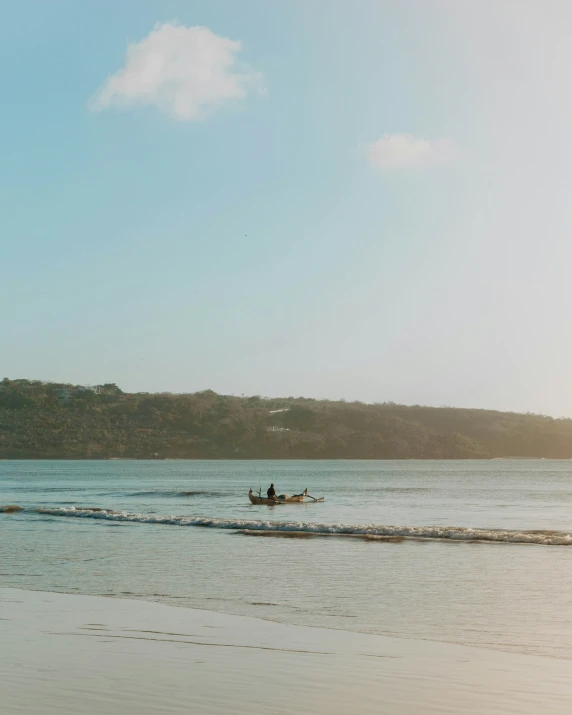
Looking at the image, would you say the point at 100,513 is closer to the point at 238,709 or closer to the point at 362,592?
the point at 362,592

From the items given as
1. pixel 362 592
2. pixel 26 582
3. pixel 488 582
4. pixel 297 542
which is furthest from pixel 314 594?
pixel 297 542

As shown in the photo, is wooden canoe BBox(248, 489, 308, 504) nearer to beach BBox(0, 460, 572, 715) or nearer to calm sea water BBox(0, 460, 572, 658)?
calm sea water BBox(0, 460, 572, 658)

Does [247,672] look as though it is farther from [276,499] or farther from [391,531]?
[276,499]

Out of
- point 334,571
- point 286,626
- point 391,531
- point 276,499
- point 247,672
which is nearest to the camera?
point 247,672

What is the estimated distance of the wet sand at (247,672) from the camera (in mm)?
9570

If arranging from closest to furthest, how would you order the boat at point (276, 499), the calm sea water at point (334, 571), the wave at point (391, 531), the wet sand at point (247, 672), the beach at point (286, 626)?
1. the wet sand at point (247, 672)
2. the beach at point (286, 626)
3. the calm sea water at point (334, 571)
4. the wave at point (391, 531)
5. the boat at point (276, 499)

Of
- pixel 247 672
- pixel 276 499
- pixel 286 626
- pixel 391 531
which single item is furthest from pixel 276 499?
pixel 247 672

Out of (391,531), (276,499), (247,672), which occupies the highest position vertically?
(247,672)

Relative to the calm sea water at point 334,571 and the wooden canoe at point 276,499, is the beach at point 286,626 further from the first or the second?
the wooden canoe at point 276,499

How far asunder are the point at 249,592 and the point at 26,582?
5.44 metres

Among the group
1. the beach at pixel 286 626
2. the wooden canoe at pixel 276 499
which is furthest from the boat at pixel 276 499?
the beach at pixel 286 626

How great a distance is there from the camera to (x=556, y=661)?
39.3ft

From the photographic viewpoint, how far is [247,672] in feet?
36.5

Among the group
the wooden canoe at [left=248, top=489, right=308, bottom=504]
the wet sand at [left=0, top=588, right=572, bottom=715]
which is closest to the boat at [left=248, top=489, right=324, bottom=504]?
the wooden canoe at [left=248, top=489, right=308, bottom=504]
